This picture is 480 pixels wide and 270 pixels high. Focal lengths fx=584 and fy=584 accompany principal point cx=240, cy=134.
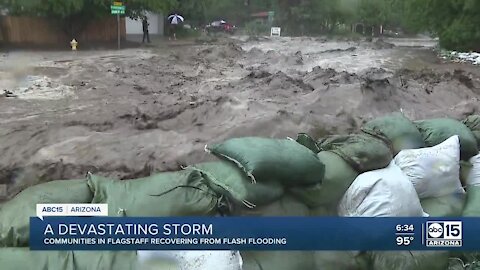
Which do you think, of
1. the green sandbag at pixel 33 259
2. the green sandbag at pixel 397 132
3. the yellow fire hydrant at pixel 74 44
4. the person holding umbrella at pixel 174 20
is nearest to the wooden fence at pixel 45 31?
the yellow fire hydrant at pixel 74 44

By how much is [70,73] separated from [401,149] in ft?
4.51

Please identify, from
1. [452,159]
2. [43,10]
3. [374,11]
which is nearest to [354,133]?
[452,159]

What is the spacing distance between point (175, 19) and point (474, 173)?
1551 mm

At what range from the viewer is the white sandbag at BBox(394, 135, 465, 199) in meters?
2.31

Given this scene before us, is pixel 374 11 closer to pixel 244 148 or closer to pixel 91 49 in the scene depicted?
pixel 244 148

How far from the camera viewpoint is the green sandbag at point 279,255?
1903 mm

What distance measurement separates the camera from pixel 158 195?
6.04 ft

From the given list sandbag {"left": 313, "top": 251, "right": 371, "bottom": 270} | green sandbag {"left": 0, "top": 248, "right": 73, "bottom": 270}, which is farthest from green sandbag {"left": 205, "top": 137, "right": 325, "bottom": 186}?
green sandbag {"left": 0, "top": 248, "right": 73, "bottom": 270}

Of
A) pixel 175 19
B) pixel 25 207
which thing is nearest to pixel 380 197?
pixel 175 19

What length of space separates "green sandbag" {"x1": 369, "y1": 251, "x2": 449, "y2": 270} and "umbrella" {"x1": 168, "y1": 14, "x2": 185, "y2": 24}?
108 cm

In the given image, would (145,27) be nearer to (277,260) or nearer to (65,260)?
(65,260)

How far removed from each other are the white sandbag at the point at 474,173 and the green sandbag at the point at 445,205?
0.51 ft

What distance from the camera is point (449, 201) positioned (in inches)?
95.4

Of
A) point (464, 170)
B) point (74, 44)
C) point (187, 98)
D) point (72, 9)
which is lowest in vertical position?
point (464, 170)
